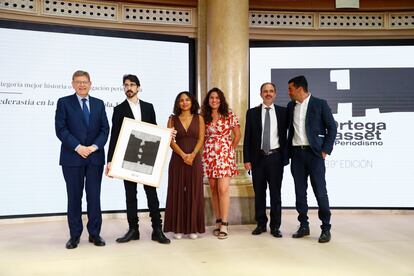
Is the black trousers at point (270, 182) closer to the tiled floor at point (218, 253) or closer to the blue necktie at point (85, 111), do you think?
the tiled floor at point (218, 253)

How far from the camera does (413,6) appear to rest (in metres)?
5.80

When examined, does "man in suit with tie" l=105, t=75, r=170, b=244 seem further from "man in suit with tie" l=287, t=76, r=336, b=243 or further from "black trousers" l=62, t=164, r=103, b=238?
"man in suit with tie" l=287, t=76, r=336, b=243

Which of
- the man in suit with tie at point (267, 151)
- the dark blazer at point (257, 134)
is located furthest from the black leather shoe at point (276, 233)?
the dark blazer at point (257, 134)

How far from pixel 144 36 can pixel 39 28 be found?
1170 mm

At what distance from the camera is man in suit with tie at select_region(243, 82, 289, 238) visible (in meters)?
4.39

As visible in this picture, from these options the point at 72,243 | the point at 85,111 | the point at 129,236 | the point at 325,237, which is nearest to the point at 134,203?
the point at 129,236

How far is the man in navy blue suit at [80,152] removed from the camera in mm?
3814

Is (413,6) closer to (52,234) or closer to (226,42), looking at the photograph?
(226,42)

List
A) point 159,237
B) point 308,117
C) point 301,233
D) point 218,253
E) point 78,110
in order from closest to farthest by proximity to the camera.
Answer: point 218,253 → point 78,110 → point 159,237 → point 308,117 → point 301,233

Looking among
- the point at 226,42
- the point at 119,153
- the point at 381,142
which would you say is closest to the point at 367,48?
the point at 381,142

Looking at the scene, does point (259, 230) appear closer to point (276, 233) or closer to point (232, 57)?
Answer: point (276, 233)

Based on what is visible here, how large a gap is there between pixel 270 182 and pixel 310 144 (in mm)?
580

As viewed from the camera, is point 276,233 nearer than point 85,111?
No

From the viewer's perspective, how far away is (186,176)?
4199mm
